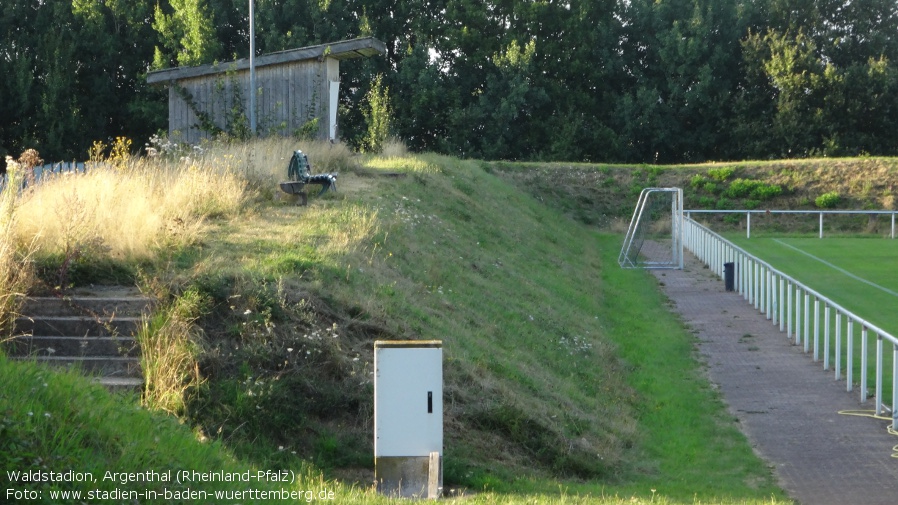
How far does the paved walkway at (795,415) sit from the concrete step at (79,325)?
19.3 ft

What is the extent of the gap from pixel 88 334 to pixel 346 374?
7.44ft

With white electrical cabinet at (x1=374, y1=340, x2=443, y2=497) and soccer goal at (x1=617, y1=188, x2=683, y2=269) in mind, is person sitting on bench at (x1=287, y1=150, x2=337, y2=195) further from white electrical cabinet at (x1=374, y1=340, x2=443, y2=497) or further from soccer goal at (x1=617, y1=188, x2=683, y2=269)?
soccer goal at (x1=617, y1=188, x2=683, y2=269)

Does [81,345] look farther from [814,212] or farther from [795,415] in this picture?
[814,212]

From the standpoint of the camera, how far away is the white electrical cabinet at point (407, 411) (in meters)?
7.40

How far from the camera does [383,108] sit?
29.8m

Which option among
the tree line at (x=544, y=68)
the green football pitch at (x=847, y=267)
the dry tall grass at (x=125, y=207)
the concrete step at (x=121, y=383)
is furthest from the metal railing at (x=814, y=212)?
the concrete step at (x=121, y=383)

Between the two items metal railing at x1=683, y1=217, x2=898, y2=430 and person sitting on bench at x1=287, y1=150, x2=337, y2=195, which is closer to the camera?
metal railing at x1=683, y1=217, x2=898, y2=430

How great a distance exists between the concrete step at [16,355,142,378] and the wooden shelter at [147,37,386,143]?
45.9 feet

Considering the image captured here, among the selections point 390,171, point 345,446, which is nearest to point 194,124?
point 390,171

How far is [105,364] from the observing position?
27.1 feet

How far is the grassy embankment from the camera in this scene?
23.4 ft

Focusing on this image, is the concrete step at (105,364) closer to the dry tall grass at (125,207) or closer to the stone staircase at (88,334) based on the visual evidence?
the stone staircase at (88,334)

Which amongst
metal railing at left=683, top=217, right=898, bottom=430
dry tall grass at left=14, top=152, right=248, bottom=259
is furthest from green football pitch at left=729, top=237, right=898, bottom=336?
dry tall grass at left=14, top=152, right=248, bottom=259

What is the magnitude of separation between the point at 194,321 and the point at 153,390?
858mm
